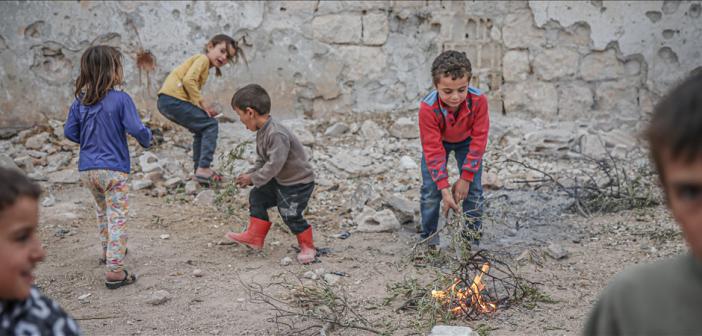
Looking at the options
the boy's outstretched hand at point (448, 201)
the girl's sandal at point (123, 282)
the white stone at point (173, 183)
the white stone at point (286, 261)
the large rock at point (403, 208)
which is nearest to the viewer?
the girl's sandal at point (123, 282)

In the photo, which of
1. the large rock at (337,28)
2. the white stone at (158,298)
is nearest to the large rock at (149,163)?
the large rock at (337,28)

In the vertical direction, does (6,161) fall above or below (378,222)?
above

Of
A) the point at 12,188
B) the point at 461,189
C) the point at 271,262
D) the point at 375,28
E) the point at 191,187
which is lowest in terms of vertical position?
the point at 271,262

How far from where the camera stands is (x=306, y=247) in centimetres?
443

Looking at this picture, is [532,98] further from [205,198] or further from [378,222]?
[205,198]

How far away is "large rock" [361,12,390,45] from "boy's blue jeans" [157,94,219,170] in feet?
7.03

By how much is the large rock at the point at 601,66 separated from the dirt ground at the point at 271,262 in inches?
97.0

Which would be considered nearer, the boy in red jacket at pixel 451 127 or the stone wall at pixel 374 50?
the boy in red jacket at pixel 451 127

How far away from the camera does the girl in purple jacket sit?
12.5 feet

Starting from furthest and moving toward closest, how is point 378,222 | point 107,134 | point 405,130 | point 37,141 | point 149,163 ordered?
1. point 405,130
2. point 37,141
3. point 149,163
4. point 378,222
5. point 107,134

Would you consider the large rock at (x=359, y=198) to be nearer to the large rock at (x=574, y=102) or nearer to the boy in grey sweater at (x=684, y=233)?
the large rock at (x=574, y=102)

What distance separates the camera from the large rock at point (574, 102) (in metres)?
7.51

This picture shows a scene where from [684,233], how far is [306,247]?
3422 mm

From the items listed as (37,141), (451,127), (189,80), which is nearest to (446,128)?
(451,127)
